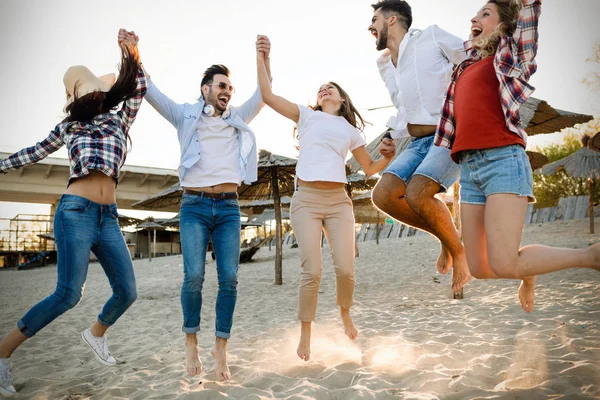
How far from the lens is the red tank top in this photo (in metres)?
2.52

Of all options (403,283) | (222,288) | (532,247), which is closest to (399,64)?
(532,247)

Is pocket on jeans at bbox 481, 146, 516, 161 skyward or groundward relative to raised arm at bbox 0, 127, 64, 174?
groundward

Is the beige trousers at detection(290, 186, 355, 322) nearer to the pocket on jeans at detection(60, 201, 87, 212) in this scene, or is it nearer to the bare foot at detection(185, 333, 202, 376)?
the bare foot at detection(185, 333, 202, 376)

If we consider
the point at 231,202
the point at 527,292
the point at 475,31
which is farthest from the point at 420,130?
the point at 231,202

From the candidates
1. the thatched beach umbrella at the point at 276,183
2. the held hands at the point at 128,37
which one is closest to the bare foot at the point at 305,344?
the held hands at the point at 128,37

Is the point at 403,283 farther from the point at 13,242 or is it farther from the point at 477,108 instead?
the point at 13,242

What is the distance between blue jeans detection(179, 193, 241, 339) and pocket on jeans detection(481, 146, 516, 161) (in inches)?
71.3

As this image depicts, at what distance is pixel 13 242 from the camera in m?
27.7

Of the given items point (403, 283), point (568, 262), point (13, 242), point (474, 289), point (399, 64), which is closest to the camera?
point (568, 262)

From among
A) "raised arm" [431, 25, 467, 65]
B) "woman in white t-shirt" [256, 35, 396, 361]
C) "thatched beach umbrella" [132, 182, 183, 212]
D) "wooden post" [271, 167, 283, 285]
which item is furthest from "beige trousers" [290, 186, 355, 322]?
"thatched beach umbrella" [132, 182, 183, 212]

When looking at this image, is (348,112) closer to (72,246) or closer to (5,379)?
(72,246)

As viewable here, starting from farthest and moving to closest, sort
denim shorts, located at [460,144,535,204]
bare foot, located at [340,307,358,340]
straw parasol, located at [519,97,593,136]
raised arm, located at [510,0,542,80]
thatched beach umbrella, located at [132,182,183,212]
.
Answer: thatched beach umbrella, located at [132,182,183,212] → straw parasol, located at [519,97,593,136] → bare foot, located at [340,307,358,340] → denim shorts, located at [460,144,535,204] → raised arm, located at [510,0,542,80]

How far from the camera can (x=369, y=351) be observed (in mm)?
4203

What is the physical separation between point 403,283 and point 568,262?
719 cm
